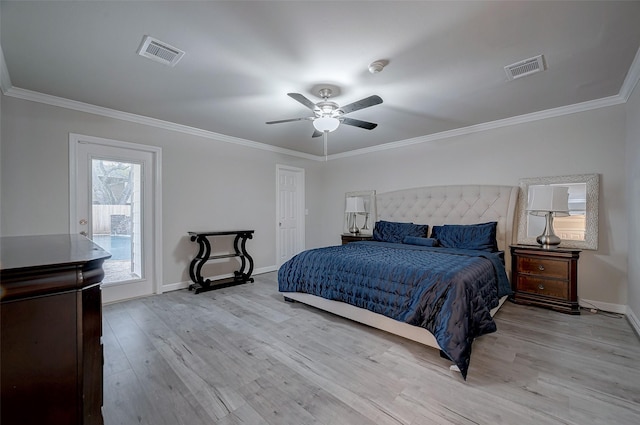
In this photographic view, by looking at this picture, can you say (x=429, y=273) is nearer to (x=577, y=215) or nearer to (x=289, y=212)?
(x=577, y=215)

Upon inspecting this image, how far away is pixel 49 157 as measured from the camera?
3.05 metres

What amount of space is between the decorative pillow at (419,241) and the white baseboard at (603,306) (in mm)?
1728

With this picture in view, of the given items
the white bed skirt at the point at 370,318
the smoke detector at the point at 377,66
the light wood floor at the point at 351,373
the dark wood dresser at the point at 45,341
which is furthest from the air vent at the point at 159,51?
the white bed skirt at the point at 370,318

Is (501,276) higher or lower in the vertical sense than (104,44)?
lower

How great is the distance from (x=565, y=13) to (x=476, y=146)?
2.38 meters

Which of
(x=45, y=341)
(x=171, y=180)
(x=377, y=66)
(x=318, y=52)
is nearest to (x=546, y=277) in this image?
(x=377, y=66)

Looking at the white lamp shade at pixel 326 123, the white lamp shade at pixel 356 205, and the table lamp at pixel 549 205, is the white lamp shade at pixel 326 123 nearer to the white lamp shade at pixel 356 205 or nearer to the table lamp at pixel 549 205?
the white lamp shade at pixel 356 205

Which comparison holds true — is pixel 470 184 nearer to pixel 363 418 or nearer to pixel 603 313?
pixel 603 313

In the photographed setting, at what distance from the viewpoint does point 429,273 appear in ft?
7.52

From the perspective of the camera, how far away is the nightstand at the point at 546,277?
303cm

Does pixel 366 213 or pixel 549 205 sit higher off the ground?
pixel 549 205

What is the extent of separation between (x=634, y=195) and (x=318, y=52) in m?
3.32

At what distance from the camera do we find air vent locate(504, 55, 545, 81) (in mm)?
2338

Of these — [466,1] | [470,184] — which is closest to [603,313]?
[470,184]
